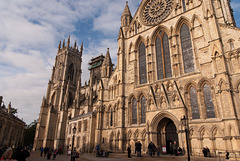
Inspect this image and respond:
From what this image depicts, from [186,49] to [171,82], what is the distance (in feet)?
14.0

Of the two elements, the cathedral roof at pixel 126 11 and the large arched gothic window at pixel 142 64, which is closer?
the large arched gothic window at pixel 142 64

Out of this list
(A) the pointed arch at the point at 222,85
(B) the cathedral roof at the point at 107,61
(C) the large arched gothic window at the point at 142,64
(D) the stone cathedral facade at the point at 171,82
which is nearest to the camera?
(A) the pointed arch at the point at 222,85

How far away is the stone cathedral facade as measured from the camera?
51.2 ft

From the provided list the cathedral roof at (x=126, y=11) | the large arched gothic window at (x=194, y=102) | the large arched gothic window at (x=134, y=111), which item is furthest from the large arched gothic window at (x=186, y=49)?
the cathedral roof at (x=126, y=11)

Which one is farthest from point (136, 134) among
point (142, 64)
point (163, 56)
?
point (163, 56)

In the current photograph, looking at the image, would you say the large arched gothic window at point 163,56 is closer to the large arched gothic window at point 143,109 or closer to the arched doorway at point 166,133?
the large arched gothic window at point 143,109

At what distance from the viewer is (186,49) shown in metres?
19.9

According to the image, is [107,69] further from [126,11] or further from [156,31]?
[156,31]

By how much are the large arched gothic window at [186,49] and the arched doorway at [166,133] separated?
631cm

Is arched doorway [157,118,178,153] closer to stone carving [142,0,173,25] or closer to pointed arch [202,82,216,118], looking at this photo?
pointed arch [202,82,216,118]

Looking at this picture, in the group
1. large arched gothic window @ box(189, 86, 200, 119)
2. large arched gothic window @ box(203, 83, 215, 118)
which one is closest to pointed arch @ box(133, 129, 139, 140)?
large arched gothic window @ box(189, 86, 200, 119)

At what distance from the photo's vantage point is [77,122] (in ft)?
104

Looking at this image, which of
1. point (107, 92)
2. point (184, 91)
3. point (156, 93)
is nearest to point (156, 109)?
point (156, 93)

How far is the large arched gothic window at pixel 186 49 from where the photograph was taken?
19.1 metres
